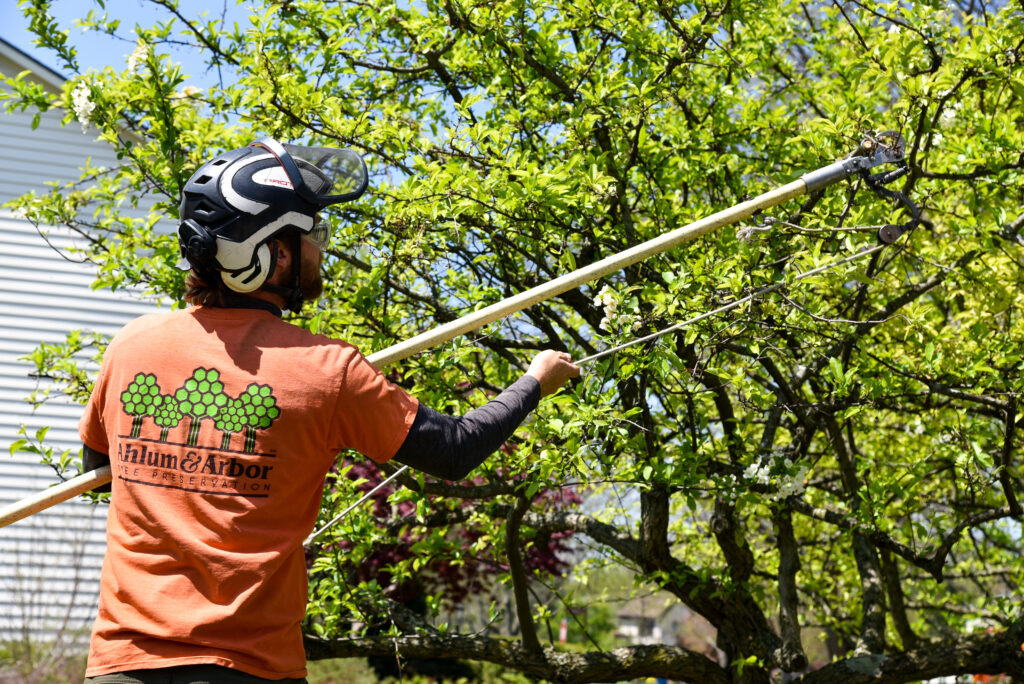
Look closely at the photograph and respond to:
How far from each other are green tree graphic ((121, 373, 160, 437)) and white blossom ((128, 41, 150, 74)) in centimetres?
266

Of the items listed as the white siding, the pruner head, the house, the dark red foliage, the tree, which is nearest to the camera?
the pruner head

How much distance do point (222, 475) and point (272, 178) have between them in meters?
0.62

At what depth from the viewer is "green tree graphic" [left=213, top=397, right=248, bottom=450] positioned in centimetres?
190

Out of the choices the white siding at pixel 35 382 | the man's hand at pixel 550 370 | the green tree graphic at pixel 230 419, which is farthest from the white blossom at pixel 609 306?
the white siding at pixel 35 382

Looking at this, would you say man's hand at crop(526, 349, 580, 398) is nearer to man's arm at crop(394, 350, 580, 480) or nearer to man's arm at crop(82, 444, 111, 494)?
man's arm at crop(394, 350, 580, 480)

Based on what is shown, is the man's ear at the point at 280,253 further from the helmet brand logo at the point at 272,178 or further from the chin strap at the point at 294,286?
the helmet brand logo at the point at 272,178

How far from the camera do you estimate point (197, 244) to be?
2.00 metres

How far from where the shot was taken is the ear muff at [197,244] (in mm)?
2000

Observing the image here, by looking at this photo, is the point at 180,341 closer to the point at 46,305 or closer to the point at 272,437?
the point at 272,437

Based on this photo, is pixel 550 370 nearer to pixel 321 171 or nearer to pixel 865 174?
pixel 321 171

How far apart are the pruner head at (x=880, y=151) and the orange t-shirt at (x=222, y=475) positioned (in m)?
1.81

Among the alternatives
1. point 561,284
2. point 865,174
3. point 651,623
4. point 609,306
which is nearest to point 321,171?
point 561,284

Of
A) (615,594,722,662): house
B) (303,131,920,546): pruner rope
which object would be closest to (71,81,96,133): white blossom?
(303,131,920,546): pruner rope

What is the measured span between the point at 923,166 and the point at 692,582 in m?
2.26
